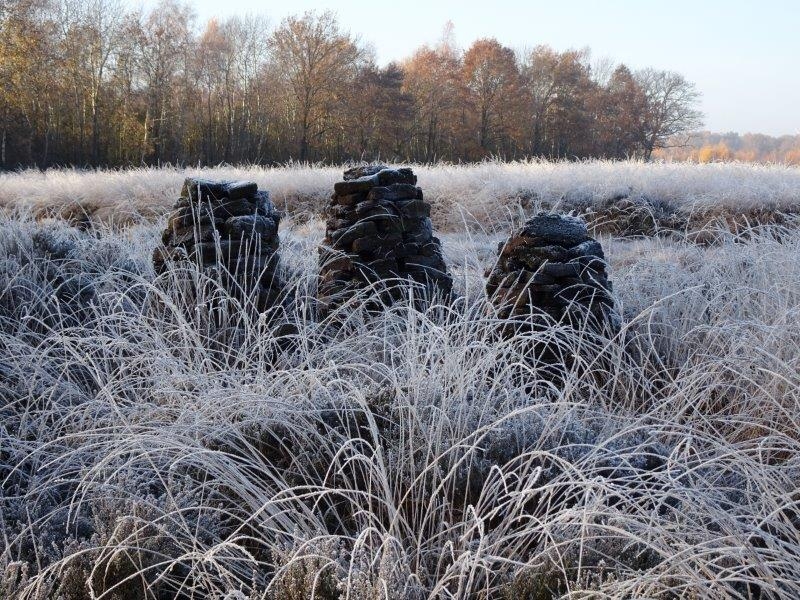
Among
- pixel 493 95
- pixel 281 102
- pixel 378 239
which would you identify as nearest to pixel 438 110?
pixel 493 95

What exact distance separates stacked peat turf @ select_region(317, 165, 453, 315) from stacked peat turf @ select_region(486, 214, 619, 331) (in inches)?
25.0

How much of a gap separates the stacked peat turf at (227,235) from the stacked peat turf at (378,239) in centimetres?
32

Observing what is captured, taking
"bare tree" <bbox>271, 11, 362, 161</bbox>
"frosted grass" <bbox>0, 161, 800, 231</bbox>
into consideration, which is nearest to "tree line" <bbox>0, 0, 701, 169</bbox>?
"bare tree" <bbox>271, 11, 362, 161</bbox>

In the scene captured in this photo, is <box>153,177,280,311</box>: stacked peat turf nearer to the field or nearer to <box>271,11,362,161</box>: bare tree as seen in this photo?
the field

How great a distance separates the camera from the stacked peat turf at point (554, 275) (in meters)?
3.35

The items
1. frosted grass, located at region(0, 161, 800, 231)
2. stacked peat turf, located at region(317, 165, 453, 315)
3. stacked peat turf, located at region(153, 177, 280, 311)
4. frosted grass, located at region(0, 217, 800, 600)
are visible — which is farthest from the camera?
frosted grass, located at region(0, 161, 800, 231)

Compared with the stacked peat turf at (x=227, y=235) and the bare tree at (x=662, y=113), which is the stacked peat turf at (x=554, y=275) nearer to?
the stacked peat turf at (x=227, y=235)

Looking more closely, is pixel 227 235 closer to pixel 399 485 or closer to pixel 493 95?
pixel 399 485

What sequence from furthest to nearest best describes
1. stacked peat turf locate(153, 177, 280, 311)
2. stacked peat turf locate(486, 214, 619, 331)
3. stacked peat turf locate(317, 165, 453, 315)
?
stacked peat turf locate(317, 165, 453, 315)
stacked peat turf locate(153, 177, 280, 311)
stacked peat turf locate(486, 214, 619, 331)

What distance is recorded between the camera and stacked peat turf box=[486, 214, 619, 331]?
335cm

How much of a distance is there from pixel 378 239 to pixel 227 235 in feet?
2.80

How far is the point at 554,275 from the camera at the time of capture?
336cm

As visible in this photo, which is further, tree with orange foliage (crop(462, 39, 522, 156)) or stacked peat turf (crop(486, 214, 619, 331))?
tree with orange foliage (crop(462, 39, 522, 156))

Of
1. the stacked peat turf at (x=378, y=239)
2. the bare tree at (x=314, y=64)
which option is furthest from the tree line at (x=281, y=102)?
the stacked peat turf at (x=378, y=239)
